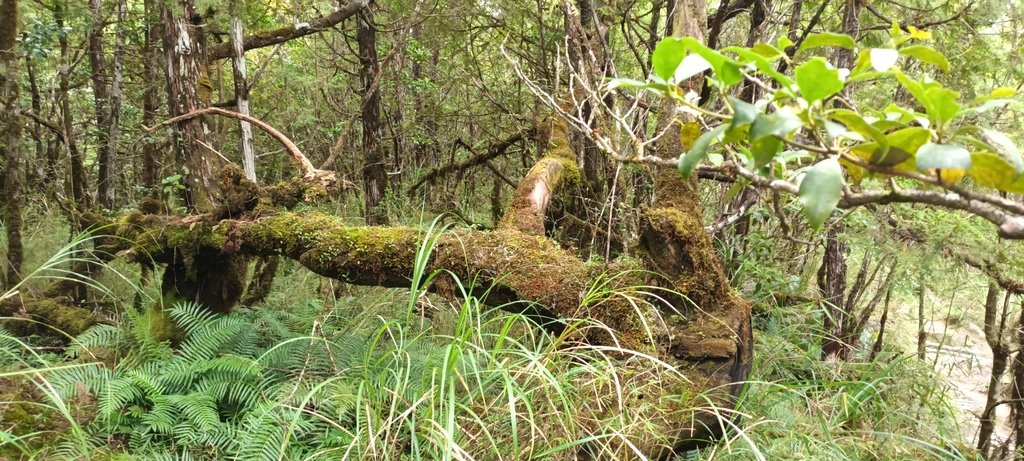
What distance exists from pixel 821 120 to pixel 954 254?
3099mm

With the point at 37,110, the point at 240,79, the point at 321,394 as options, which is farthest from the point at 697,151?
the point at 37,110

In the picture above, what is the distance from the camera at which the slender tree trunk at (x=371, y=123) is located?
592 centimetres

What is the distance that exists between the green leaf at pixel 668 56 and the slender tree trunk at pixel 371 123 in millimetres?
5179

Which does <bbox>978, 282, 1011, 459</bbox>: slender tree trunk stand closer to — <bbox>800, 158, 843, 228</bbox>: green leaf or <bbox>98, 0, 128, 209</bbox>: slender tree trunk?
<bbox>800, 158, 843, 228</bbox>: green leaf

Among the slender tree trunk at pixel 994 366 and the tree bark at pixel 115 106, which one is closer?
the slender tree trunk at pixel 994 366

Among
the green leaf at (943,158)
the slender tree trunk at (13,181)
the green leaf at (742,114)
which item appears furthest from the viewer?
the slender tree trunk at (13,181)

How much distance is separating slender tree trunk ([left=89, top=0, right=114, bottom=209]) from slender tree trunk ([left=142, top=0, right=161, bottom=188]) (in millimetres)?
394

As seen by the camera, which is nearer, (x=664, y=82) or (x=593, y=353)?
(x=664, y=82)

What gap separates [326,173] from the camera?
288 centimetres

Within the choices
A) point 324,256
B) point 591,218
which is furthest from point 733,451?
point 591,218

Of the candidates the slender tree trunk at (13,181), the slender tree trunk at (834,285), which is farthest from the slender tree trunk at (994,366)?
the slender tree trunk at (13,181)

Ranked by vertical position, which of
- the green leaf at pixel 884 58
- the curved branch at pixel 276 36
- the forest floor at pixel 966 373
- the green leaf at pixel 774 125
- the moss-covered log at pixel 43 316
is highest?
the curved branch at pixel 276 36

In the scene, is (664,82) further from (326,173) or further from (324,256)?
(326,173)

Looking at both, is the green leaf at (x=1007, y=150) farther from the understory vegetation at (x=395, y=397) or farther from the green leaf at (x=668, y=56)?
the understory vegetation at (x=395, y=397)
